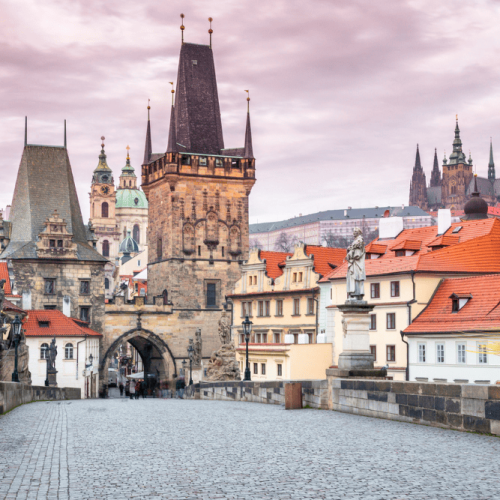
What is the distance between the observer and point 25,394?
27594 mm

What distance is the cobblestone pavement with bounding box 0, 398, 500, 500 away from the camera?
28.6 ft

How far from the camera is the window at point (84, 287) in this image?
213 feet

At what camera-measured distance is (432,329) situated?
38.5 m

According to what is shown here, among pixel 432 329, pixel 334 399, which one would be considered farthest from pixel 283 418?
pixel 432 329

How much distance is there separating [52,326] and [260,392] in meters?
34.3

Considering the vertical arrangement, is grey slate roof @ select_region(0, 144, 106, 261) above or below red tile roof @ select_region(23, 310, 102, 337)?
above

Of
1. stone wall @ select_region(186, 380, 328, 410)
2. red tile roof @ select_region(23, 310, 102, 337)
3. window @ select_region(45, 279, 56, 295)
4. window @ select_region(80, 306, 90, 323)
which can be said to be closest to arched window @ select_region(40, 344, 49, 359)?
red tile roof @ select_region(23, 310, 102, 337)

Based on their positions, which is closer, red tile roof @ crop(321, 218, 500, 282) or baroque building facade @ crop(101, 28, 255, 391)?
red tile roof @ crop(321, 218, 500, 282)

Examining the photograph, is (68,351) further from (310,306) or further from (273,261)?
(310,306)

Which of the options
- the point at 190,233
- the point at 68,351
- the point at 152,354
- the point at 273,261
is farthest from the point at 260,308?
the point at 152,354

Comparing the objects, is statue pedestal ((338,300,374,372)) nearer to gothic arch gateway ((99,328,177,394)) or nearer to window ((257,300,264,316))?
window ((257,300,264,316))

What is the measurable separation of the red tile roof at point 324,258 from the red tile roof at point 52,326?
16.4 metres

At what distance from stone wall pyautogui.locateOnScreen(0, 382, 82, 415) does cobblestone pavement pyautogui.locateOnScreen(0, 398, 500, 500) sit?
2.98 metres

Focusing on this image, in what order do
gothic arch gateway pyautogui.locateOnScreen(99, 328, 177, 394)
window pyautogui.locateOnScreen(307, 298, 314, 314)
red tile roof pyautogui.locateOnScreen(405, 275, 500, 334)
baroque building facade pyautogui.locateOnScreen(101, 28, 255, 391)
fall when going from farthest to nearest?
1. baroque building facade pyautogui.locateOnScreen(101, 28, 255, 391)
2. gothic arch gateway pyautogui.locateOnScreen(99, 328, 177, 394)
3. window pyautogui.locateOnScreen(307, 298, 314, 314)
4. red tile roof pyautogui.locateOnScreen(405, 275, 500, 334)
